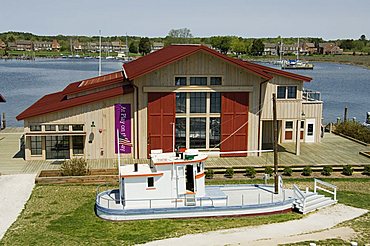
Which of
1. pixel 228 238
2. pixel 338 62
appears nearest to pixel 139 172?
pixel 228 238

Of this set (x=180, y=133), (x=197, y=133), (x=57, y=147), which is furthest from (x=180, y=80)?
(x=57, y=147)

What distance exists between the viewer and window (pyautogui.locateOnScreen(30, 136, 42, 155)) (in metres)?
29.3

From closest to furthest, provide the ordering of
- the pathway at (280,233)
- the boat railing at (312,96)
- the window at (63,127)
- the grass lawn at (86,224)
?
the pathway at (280,233) → the grass lawn at (86,224) → the window at (63,127) → the boat railing at (312,96)

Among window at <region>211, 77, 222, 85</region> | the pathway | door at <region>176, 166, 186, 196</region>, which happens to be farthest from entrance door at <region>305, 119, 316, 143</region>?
door at <region>176, 166, 186, 196</region>

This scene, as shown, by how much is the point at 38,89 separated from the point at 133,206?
64540mm

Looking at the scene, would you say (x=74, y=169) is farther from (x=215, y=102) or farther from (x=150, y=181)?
(x=215, y=102)

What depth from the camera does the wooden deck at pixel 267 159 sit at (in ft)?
92.4

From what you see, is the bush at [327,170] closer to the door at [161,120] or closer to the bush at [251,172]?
the bush at [251,172]

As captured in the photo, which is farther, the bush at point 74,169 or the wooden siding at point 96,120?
the wooden siding at point 96,120

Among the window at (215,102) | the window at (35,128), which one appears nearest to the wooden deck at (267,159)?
the window at (35,128)

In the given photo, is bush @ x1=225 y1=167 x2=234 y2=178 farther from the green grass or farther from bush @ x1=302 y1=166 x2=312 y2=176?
the green grass

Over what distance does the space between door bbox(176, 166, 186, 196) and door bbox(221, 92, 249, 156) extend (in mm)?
9489

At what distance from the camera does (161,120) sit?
97.0 feet

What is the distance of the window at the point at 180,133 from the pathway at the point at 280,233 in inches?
426
